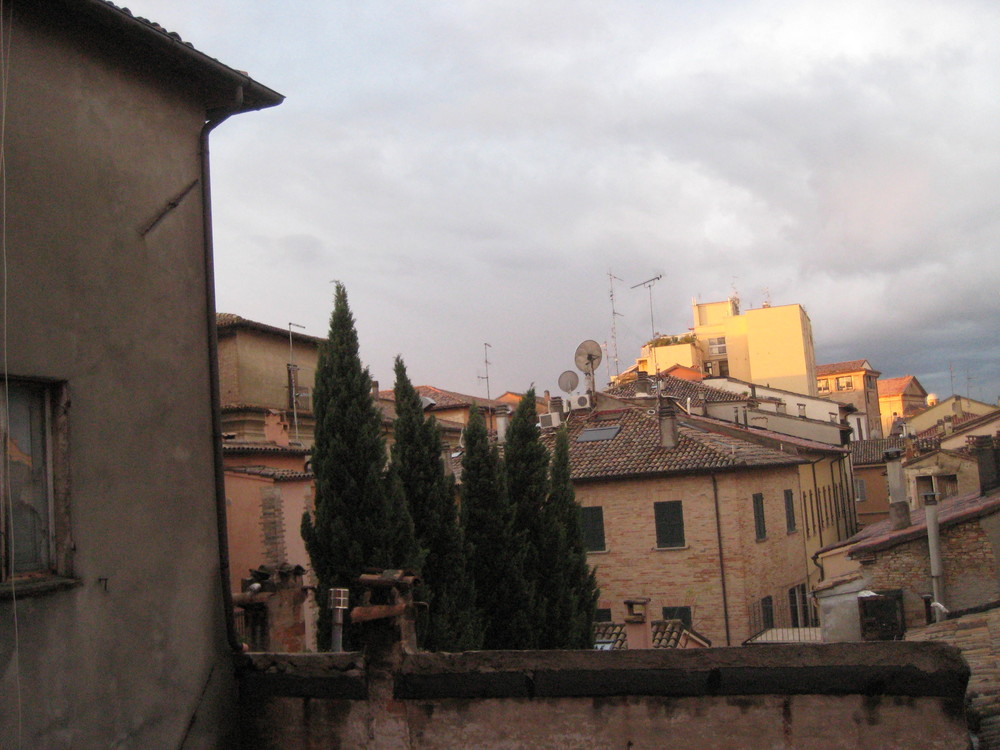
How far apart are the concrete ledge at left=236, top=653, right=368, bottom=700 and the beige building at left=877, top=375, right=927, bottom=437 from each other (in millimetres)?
93795

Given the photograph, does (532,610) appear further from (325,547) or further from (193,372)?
(193,372)

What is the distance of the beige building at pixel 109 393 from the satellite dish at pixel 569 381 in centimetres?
2470

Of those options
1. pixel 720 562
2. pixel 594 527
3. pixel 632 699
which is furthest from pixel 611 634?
pixel 632 699

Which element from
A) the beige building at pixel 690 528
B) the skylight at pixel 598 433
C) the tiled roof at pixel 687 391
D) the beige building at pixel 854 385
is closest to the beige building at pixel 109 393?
the beige building at pixel 690 528

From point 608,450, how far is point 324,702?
2196 cm

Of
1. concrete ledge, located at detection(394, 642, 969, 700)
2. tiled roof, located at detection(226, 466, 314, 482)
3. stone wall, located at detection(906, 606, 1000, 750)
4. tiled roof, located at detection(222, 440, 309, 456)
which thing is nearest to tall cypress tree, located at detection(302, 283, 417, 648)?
tiled roof, located at detection(226, 466, 314, 482)

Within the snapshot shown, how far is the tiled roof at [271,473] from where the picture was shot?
44.1 feet

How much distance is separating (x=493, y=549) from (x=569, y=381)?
1643 centimetres

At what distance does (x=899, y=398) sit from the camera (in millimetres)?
95062

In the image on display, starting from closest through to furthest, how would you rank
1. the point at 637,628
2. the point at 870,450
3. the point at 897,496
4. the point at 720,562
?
the point at 637,628, the point at 897,496, the point at 720,562, the point at 870,450

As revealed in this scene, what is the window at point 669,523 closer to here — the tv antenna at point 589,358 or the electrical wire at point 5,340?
the tv antenna at point 589,358

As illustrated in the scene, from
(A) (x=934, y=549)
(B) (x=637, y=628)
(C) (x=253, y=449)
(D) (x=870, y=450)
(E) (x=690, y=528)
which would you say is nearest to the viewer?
(C) (x=253, y=449)

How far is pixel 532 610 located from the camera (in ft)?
53.2

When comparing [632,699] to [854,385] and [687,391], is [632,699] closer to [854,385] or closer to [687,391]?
[687,391]
